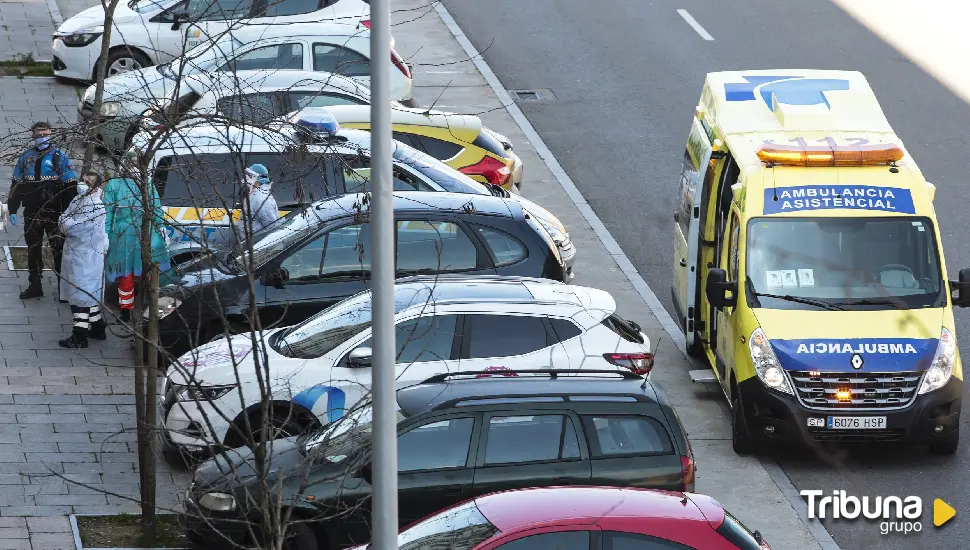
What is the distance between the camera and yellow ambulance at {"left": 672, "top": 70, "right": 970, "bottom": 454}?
41.3 feet

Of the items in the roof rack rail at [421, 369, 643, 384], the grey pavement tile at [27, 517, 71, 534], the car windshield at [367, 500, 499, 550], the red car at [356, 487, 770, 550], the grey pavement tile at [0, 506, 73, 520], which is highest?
the red car at [356, 487, 770, 550]

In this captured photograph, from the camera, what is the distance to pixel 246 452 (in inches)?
418

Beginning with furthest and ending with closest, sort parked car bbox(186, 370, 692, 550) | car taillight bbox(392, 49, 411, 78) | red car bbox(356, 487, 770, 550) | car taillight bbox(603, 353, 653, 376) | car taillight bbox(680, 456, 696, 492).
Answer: car taillight bbox(392, 49, 411, 78) < car taillight bbox(603, 353, 653, 376) < car taillight bbox(680, 456, 696, 492) < parked car bbox(186, 370, 692, 550) < red car bbox(356, 487, 770, 550)

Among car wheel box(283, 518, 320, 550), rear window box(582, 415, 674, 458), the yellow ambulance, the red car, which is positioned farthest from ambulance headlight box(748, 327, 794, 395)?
car wheel box(283, 518, 320, 550)

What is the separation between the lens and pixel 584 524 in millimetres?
8641

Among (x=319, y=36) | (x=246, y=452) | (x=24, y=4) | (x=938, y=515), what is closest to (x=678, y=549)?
(x=246, y=452)

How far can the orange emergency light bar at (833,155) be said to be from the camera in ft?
44.2

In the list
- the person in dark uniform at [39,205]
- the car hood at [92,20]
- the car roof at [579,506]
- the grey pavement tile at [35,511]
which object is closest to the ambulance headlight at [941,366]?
the car roof at [579,506]

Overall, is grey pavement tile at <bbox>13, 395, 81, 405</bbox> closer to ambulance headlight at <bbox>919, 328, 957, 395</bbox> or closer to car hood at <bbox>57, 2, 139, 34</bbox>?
ambulance headlight at <bbox>919, 328, 957, 395</bbox>

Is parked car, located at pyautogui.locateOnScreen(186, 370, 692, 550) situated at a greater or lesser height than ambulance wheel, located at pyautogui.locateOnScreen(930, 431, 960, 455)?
greater

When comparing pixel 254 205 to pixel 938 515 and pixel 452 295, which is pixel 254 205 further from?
pixel 938 515

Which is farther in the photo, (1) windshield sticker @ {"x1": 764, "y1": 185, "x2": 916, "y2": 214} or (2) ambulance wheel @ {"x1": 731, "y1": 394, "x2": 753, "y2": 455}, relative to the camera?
(1) windshield sticker @ {"x1": 764, "y1": 185, "x2": 916, "y2": 214}

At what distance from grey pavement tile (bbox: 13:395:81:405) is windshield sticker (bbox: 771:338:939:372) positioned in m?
6.08

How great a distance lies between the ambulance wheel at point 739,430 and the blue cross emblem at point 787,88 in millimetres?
2967
